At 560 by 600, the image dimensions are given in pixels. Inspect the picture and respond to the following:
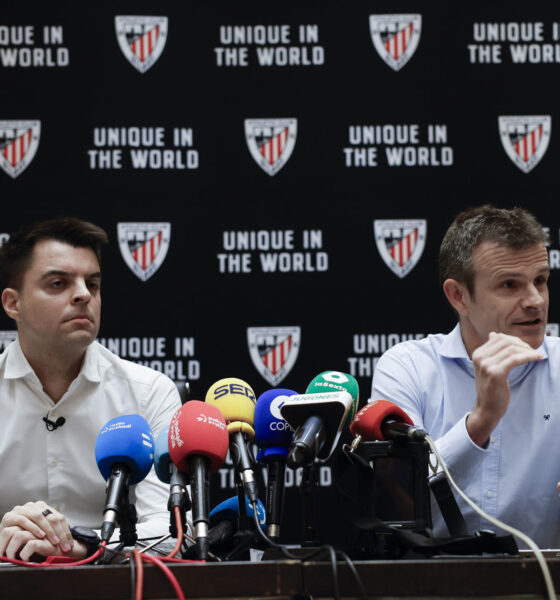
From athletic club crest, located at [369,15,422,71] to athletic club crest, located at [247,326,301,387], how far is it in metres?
1.23

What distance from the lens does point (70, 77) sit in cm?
338

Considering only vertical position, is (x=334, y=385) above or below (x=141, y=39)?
A: below

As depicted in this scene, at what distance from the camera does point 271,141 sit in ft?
11.0

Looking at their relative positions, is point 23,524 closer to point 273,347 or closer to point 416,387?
point 416,387

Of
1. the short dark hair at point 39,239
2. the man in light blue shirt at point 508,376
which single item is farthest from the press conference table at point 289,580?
the short dark hair at point 39,239

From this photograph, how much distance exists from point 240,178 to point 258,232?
247mm

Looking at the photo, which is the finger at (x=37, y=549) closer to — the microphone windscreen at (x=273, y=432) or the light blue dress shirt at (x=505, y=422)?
the microphone windscreen at (x=273, y=432)

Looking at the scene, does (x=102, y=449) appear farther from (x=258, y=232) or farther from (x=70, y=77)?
(x=70, y=77)

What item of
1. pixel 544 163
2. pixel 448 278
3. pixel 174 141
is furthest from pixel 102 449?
pixel 544 163

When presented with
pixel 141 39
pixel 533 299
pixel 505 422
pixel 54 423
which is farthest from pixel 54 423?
pixel 141 39

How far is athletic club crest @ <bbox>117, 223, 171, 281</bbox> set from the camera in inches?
131

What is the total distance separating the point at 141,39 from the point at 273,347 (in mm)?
1437

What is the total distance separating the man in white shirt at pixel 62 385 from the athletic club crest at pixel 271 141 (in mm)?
926

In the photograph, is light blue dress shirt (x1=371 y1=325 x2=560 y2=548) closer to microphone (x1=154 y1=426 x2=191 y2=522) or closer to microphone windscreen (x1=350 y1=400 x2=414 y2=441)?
microphone windscreen (x1=350 y1=400 x2=414 y2=441)
